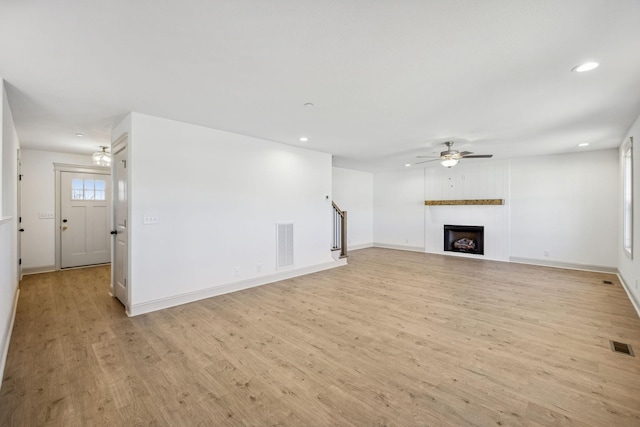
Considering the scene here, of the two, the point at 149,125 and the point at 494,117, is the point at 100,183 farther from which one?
the point at 494,117

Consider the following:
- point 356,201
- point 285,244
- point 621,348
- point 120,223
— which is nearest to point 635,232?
point 621,348

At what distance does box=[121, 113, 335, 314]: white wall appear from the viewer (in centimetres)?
366

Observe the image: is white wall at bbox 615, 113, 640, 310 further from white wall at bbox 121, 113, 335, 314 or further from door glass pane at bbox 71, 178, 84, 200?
door glass pane at bbox 71, 178, 84, 200

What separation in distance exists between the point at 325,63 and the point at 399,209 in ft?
24.2

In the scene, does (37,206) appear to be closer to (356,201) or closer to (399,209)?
(356,201)

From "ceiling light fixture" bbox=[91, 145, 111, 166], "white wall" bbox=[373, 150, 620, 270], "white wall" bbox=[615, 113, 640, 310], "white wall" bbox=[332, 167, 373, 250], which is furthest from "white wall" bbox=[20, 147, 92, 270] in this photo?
"white wall" bbox=[615, 113, 640, 310]

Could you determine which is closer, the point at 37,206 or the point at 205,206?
the point at 205,206

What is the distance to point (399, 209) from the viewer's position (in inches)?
360

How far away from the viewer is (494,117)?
3.79m

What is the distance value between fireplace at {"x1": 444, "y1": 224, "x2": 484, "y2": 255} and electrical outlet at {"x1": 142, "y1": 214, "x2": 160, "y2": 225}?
7.36m

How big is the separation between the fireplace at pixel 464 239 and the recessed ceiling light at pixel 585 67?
18.3ft

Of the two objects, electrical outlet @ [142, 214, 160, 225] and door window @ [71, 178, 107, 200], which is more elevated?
door window @ [71, 178, 107, 200]

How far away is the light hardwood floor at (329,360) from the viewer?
189cm

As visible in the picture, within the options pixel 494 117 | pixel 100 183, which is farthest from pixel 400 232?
pixel 100 183
